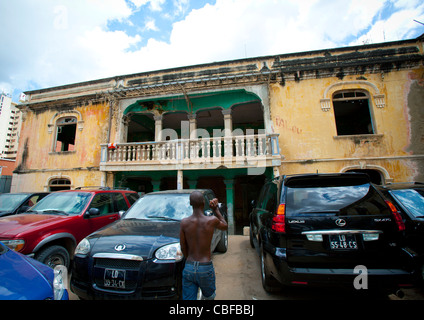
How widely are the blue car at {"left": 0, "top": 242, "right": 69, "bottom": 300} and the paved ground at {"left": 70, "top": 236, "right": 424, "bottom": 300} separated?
4.50ft

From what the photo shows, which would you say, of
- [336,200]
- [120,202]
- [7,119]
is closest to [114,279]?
[336,200]

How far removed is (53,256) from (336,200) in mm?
4964

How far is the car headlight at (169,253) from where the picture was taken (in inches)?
105

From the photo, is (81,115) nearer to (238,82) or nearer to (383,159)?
(238,82)

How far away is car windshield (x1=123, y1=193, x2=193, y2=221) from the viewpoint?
12.5 feet

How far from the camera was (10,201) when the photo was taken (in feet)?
20.0

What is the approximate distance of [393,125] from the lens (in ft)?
28.9

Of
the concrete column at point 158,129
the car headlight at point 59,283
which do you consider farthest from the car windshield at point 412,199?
the concrete column at point 158,129

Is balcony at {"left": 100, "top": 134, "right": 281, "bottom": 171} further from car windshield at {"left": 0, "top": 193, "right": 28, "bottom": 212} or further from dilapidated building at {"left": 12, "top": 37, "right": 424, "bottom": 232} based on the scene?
car windshield at {"left": 0, "top": 193, "right": 28, "bottom": 212}

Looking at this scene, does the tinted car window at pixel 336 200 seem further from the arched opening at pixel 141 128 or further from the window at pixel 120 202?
the arched opening at pixel 141 128

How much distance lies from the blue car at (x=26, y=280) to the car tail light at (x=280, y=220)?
2.62 metres

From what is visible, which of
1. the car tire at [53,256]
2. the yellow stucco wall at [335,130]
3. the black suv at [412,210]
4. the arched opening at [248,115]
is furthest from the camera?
the arched opening at [248,115]
